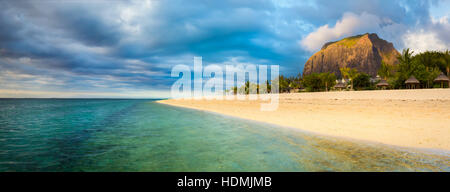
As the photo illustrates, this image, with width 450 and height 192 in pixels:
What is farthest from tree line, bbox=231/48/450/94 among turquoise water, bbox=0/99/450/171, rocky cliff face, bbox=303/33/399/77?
rocky cliff face, bbox=303/33/399/77

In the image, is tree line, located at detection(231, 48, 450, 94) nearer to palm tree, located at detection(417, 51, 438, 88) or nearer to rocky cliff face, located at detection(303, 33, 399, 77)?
palm tree, located at detection(417, 51, 438, 88)

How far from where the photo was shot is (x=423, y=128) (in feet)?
35.0

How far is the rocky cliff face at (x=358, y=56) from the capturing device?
165375 mm

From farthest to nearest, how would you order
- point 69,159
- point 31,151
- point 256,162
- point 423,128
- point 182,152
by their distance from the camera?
1. point 423,128
2. point 31,151
3. point 182,152
4. point 69,159
5. point 256,162

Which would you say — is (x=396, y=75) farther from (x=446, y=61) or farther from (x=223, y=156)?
(x=223, y=156)

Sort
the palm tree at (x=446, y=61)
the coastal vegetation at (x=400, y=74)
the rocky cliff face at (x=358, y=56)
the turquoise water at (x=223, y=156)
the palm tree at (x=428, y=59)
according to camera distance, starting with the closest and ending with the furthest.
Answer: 1. the turquoise water at (x=223, y=156)
2. the coastal vegetation at (x=400, y=74)
3. the palm tree at (x=446, y=61)
4. the palm tree at (x=428, y=59)
5. the rocky cliff face at (x=358, y=56)

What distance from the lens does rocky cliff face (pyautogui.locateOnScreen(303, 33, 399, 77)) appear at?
16538 cm

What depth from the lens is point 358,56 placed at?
170875 mm

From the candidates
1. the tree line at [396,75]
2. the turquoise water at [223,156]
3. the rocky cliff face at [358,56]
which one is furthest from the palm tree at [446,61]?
the rocky cliff face at [358,56]

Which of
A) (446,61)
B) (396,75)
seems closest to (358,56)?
(446,61)

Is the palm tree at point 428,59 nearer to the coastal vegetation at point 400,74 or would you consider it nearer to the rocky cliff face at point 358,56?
the coastal vegetation at point 400,74
